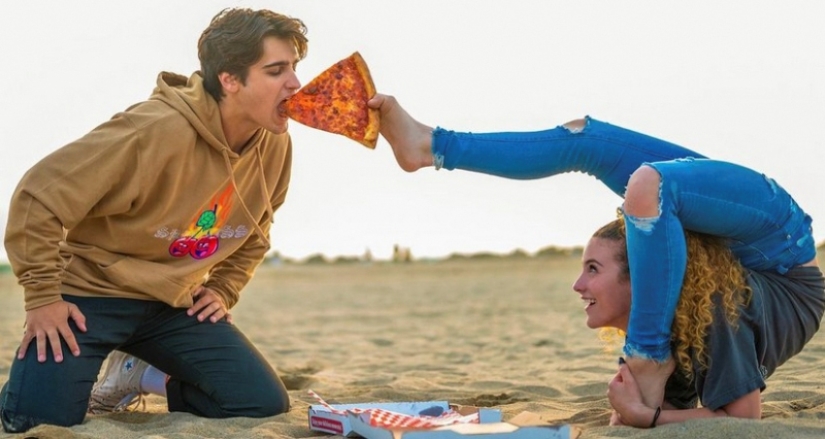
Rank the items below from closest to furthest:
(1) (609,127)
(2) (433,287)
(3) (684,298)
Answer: (3) (684,298), (1) (609,127), (2) (433,287)

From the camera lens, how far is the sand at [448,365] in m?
4.01

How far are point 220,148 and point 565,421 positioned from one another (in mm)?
1852

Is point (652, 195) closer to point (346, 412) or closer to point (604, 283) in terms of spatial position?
point (604, 283)

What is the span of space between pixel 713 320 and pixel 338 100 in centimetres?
180

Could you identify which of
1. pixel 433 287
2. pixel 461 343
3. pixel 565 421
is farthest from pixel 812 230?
pixel 433 287

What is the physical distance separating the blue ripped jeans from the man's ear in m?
1.01

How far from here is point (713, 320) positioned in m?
3.56

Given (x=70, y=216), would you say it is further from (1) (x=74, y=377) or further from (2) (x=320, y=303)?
(2) (x=320, y=303)

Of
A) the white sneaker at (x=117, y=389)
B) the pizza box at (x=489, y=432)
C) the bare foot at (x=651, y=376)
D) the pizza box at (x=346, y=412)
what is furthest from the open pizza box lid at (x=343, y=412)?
the white sneaker at (x=117, y=389)

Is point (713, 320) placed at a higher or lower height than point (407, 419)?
higher

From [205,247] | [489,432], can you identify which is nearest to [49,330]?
[205,247]

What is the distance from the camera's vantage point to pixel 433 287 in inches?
814

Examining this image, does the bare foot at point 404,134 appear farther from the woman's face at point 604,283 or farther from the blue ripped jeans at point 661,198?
the woman's face at point 604,283

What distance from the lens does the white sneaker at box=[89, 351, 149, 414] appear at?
15.7 feet
